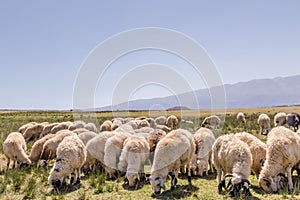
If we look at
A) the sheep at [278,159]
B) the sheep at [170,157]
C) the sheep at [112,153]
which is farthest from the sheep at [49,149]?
the sheep at [278,159]

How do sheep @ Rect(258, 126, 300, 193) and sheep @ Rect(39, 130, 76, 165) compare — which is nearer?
sheep @ Rect(258, 126, 300, 193)

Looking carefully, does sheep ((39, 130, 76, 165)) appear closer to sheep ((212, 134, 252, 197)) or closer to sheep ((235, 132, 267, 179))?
sheep ((212, 134, 252, 197))

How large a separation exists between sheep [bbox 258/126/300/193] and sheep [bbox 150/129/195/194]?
2764 millimetres

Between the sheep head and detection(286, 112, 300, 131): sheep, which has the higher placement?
detection(286, 112, 300, 131): sheep

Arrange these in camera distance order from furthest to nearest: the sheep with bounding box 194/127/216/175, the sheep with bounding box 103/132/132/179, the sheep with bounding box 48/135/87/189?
the sheep with bounding box 194/127/216/175 → the sheep with bounding box 103/132/132/179 → the sheep with bounding box 48/135/87/189

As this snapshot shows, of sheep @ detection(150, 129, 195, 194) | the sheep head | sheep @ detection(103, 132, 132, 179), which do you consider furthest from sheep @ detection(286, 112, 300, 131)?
the sheep head

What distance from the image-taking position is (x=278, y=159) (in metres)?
9.95

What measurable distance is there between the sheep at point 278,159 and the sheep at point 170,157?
2.76 metres

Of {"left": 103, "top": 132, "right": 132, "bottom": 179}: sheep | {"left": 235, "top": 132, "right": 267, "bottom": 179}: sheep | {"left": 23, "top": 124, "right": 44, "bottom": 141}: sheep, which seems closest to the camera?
{"left": 235, "top": 132, "right": 267, "bottom": 179}: sheep

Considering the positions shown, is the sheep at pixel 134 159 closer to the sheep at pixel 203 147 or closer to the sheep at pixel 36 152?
the sheep at pixel 203 147

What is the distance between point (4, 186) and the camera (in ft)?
36.2

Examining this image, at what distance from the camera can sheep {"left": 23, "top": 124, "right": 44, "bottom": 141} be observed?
2434 cm

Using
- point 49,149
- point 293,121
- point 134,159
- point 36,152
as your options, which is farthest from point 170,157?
point 293,121

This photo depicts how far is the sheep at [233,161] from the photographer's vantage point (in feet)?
30.0
